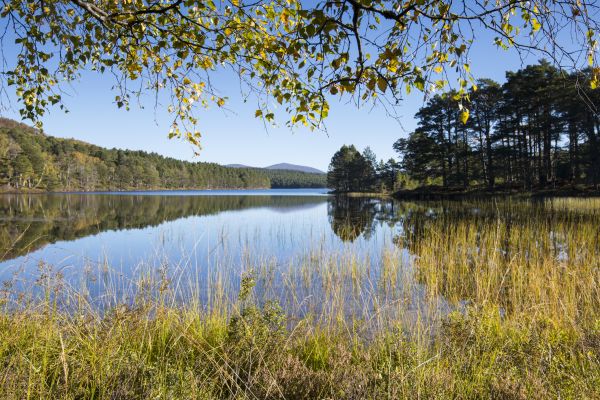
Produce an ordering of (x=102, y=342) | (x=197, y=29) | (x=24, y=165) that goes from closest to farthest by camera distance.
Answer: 1. (x=102, y=342)
2. (x=197, y=29)
3. (x=24, y=165)

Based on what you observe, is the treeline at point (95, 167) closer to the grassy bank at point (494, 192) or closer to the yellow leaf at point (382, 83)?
the grassy bank at point (494, 192)

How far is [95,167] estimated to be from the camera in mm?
121688

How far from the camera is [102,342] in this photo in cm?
303

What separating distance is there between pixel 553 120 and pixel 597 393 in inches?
1514

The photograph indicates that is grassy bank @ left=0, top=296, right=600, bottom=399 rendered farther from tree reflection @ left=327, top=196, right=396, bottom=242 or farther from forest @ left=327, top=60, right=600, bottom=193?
forest @ left=327, top=60, right=600, bottom=193

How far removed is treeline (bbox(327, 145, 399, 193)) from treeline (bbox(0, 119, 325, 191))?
61.5 m

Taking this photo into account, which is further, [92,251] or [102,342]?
[92,251]

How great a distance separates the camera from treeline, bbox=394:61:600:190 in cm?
3091

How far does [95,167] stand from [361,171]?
316ft

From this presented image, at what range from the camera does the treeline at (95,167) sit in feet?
262

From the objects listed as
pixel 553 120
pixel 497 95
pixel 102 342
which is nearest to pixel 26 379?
pixel 102 342

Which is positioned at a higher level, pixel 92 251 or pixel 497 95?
pixel 497 95

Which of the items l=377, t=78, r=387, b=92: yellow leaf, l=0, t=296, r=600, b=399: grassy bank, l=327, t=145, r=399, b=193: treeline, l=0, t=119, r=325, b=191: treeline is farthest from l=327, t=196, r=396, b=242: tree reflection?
l=0, t=119, r=325, b=191: treeline

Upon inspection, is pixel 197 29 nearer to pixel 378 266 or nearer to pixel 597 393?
pixel 597 393
